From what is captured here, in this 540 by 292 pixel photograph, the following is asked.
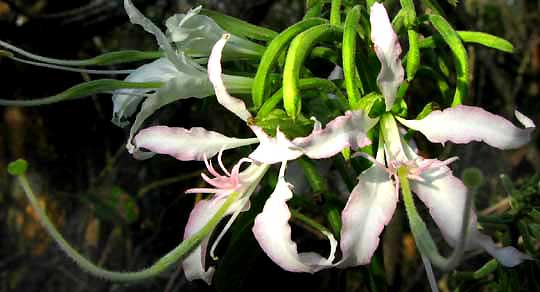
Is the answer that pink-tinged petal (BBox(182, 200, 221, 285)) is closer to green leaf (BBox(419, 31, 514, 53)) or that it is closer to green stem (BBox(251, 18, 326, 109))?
green stem (BBox(251, 18, 326, 109))

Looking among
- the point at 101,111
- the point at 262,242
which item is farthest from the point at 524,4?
the point at 262,242

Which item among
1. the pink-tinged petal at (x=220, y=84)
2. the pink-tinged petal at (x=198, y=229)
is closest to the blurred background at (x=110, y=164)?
the pink-tinged petal at (x=198, y=229)

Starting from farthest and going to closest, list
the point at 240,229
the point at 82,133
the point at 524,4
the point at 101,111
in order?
1. the point at 524,4
2. the point at 82,133
3. the point at 101,111
4. the point at 240,229

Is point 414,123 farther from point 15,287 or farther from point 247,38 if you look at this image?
point 15,287

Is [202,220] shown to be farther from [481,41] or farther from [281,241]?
[481,41]

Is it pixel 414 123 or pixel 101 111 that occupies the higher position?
pixel 414 123

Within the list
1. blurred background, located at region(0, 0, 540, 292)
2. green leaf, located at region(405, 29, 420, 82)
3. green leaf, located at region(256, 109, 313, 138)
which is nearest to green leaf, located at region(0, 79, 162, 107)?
green leaf, located at region(256, 109, 313, 138)

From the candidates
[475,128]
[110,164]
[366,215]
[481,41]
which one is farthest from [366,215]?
[110,164]
